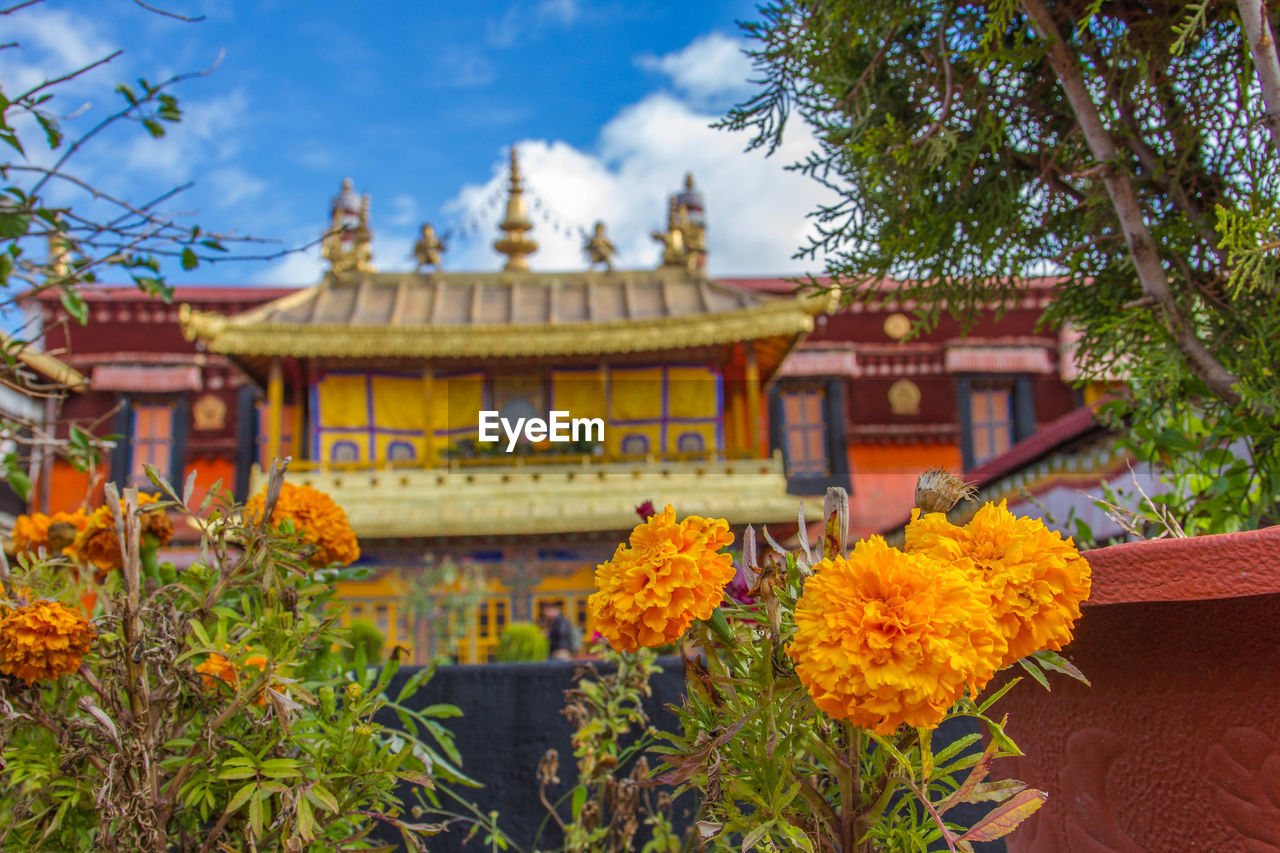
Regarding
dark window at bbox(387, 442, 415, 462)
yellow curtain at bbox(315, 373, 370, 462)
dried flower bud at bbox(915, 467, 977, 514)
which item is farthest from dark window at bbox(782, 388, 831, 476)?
dried flower bud at bbox(915, 467, 977, 514)

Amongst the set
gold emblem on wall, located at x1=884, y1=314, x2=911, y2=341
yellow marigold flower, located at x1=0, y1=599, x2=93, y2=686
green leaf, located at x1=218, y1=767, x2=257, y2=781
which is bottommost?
green leaf, located at x1=218, y1=767, x2=257, y2=781

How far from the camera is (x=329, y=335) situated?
11391 mm

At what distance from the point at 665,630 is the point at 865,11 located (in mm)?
Answer: 1486

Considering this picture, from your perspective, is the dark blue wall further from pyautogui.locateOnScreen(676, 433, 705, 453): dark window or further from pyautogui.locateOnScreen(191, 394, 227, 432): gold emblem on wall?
pyautogui.locateOnScreen(191, 394, 227, 432): gold emblem on wall

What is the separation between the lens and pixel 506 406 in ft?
40.5

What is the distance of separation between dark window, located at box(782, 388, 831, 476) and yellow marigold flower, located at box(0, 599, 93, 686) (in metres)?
13.9

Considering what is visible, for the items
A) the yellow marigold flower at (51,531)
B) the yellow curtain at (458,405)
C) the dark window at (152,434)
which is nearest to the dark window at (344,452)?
the yellow curtain at (458,405)

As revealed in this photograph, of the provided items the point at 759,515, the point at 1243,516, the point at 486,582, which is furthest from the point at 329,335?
the point at 1243,516

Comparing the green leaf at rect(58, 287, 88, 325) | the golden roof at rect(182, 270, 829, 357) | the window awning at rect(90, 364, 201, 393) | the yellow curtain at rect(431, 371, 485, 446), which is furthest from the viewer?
the window awning at rect(90, 364, 201, 393)

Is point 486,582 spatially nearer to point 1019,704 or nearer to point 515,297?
point 515,297

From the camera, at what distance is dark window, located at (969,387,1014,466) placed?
14.9 metres

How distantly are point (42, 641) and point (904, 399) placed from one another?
14.4 m

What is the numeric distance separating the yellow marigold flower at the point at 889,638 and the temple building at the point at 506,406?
31.2 ft

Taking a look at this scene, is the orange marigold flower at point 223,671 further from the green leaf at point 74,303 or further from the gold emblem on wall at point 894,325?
the gold emblem on wall at point 894,325
